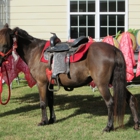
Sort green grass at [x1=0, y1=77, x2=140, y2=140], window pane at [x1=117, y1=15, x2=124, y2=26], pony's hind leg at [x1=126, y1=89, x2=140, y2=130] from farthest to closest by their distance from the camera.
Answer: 1. window pane at [x1=117, y1=15, x2=124, y2=26]
2. pony's hind leg at [x1=126, y1=89, x2=140, y2=130]
3. green grass at [x1=0, y1=77, x2=140, y2=140]

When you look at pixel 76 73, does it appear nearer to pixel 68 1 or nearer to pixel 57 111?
pixel 57 111

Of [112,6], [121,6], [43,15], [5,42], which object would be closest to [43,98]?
[5,42]

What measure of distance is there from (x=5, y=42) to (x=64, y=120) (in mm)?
1688

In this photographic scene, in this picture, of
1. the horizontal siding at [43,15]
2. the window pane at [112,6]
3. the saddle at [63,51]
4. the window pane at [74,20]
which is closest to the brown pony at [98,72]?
the saddle at [63,51]

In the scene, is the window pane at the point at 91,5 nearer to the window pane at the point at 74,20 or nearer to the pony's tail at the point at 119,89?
the window pane at the point at 74,20

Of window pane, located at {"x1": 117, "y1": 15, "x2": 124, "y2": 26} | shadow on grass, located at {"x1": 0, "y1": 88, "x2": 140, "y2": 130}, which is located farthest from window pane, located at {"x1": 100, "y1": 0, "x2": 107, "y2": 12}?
shadow on grass, located at {"x1": 0, "y1": 88, "x2": 140, "y2": 130}

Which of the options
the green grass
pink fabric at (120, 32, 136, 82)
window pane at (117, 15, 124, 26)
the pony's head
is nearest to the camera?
the green grass

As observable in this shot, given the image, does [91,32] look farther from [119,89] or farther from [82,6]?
[119,89]

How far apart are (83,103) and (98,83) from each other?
2435 mm

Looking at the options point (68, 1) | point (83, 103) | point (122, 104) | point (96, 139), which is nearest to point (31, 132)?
point (96, 139)

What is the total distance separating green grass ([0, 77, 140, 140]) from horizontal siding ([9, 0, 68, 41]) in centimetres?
340

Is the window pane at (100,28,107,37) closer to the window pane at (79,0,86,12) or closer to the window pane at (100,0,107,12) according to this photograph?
the window pane at (100,0,107,12)

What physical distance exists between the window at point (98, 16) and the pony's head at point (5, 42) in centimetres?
600

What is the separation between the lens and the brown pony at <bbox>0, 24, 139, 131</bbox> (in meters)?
4.30
